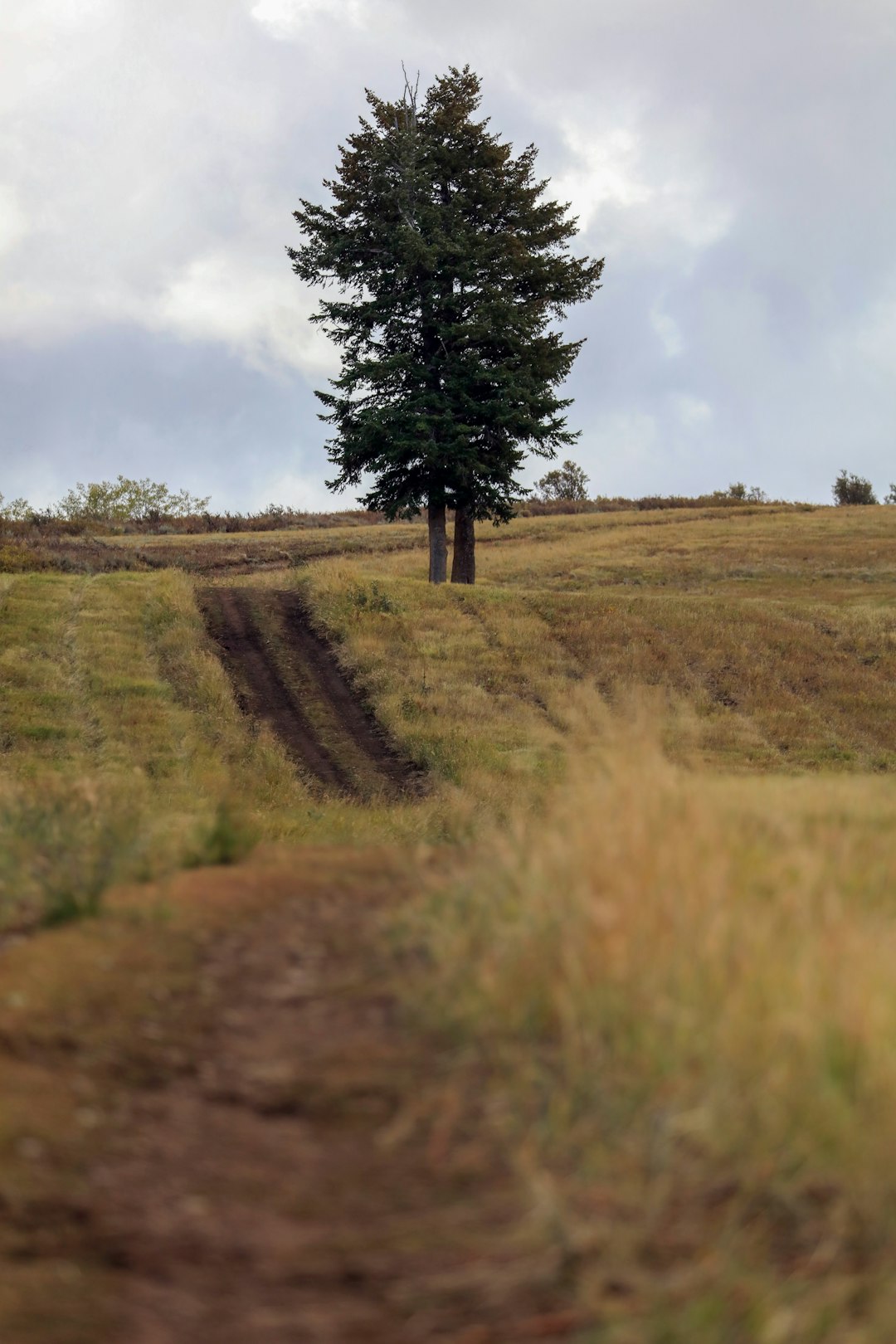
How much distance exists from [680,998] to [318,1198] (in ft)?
3.93

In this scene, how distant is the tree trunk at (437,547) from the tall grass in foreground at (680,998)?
27219 mm

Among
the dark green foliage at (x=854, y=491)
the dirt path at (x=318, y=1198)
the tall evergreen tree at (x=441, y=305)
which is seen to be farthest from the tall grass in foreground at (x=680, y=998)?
the dark green foliage at (x=854, y=491)

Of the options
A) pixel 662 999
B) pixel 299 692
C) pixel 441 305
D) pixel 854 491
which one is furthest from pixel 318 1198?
pixel 854 491

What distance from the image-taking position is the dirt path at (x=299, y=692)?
60.0 feet

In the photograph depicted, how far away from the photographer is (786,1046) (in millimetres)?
3066

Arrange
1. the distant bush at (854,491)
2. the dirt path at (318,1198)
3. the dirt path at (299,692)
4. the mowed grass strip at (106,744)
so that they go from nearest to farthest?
the dirt path at (318,1198)
the mowed grass strip at (106,744)
the dirt path at (299,692)
the distant bush at (854,491)

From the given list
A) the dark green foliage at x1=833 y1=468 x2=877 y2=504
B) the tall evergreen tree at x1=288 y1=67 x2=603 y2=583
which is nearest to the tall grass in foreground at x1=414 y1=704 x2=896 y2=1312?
the tall evergreen tree at x1=288 y1=67 x2=603 y2=583

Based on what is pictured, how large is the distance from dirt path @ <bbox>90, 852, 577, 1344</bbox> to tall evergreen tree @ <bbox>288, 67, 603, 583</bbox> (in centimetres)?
2606

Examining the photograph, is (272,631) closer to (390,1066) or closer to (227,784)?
(227,784)

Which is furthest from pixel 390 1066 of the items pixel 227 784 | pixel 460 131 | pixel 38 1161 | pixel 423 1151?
pixel 460 131

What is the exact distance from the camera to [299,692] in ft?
72.0

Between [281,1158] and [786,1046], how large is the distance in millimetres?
1466

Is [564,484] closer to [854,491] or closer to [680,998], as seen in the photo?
[854,491]

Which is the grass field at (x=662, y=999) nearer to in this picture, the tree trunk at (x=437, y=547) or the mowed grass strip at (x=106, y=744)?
the mowed grass strip at (x=106, y=744)
